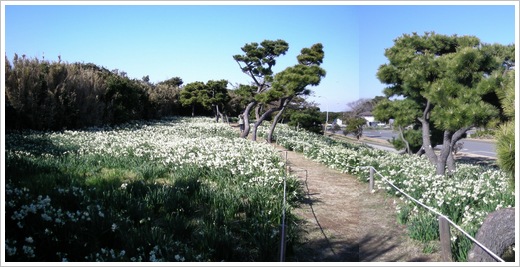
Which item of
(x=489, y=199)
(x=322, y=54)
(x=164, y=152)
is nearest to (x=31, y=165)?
(x=164, y=152)

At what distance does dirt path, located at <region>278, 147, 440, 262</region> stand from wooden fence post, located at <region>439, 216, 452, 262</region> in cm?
24

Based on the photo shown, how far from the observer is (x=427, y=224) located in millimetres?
4617

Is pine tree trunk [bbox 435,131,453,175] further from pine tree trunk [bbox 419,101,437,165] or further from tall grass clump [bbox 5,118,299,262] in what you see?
tall grass clump [bbox 5,118,299,262]

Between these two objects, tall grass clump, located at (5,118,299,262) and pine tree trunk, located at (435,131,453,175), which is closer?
tall grass clump, located at (5,118,299,262)

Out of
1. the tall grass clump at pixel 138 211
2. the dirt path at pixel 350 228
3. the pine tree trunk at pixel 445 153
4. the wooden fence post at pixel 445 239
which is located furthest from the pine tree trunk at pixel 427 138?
the wooden fence post at pixel 445 239

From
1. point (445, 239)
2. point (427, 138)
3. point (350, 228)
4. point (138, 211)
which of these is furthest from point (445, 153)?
point (138, 211)

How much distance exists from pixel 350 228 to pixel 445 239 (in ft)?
5.13

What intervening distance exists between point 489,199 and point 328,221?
2180mm

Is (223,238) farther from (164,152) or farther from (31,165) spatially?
(164,152)

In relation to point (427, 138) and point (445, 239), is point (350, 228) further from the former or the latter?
point (427, 138)

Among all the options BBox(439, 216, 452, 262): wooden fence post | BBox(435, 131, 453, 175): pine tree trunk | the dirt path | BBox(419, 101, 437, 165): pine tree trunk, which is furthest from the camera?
BBox(419, 101, 437, 165): pine tree trunk

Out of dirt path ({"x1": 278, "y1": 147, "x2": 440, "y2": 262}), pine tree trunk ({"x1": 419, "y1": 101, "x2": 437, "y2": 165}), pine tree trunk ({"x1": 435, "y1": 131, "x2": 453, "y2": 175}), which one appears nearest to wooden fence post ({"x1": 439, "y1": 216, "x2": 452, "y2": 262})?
dirt path ({"x1": 278, "y1": 147, "x2": 440, "y2": 262})

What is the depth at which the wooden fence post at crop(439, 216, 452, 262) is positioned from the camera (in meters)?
3.91

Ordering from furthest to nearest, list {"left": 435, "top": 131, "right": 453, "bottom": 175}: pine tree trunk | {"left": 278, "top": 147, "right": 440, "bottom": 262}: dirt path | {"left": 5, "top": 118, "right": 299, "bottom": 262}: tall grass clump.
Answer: {"left": 435, "top": 131, "right": 453, "bottom": 175}: pine tree trunk → {"left": 278, "top": 147, "right": 440, "bottom": 262}: dirt path → {"left": 5, "top": 118, "right": 299, "bottom": 262}: tall grass clump
